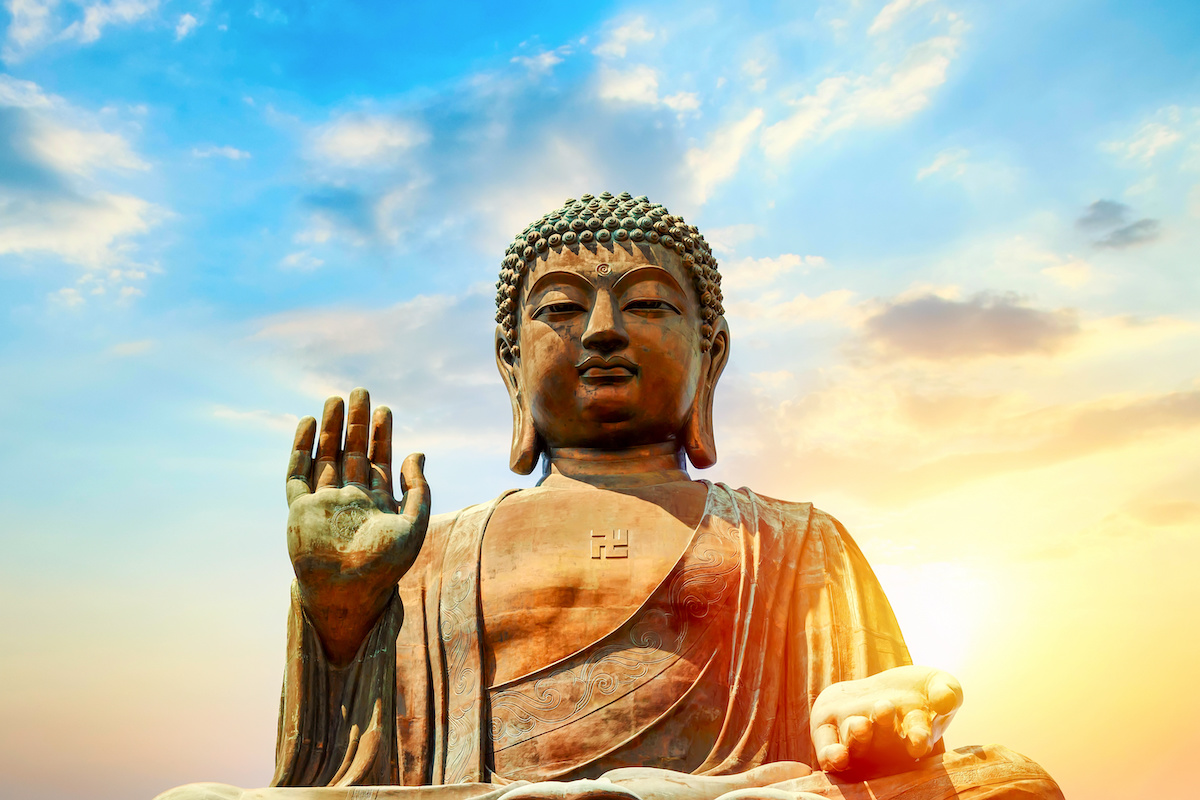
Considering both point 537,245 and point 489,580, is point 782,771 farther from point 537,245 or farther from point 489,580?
point 537,245

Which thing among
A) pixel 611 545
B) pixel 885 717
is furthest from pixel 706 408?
pixel 885 717

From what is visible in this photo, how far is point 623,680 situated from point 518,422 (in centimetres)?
252

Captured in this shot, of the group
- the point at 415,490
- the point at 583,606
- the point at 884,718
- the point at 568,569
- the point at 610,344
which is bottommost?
the point at 884,718

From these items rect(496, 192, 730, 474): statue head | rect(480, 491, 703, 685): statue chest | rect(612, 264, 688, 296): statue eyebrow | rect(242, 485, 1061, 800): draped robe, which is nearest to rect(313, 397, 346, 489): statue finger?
rect(242, 485, 1061, 800): draped robe

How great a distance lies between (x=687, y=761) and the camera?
8180mm

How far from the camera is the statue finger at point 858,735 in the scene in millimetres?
7098

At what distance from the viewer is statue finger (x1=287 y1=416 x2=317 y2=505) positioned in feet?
28.3

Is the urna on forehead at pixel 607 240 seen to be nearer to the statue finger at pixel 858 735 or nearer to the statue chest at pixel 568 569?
the statue chest at pixel 568 569

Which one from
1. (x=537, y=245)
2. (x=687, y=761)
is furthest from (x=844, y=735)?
(x=537, y=245)

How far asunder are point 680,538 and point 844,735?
209 cm

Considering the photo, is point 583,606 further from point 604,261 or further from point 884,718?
point 604,261

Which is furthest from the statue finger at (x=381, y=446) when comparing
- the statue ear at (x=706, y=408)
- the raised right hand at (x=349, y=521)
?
the statue ear at (x=706, y=408)

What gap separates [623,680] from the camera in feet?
27.3

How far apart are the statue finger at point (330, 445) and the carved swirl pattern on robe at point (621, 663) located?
5.40ft
